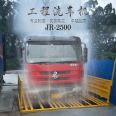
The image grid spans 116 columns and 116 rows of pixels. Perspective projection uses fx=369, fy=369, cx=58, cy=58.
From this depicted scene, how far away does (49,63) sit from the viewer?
1477 centimetres

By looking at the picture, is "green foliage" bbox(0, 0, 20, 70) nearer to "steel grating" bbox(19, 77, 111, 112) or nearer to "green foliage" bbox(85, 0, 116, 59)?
"green foliage" bbox(85, 0, 116, 59)

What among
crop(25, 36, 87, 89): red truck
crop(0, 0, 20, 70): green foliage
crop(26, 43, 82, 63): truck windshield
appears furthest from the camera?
crop(0, 0, 20, 70): green foliage

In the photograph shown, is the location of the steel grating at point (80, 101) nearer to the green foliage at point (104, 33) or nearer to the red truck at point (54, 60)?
the red truck at point (54, 60)

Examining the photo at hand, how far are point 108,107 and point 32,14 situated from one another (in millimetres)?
8552

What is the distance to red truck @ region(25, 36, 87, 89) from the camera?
1467cm

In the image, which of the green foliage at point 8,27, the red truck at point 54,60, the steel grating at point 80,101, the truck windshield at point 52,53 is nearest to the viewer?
the steel grating at point 80,101

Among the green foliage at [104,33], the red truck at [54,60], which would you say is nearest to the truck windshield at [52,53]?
the red truck at [54,60]

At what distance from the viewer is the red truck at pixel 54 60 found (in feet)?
48.1

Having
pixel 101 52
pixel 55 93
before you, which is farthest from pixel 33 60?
pixel 101 52

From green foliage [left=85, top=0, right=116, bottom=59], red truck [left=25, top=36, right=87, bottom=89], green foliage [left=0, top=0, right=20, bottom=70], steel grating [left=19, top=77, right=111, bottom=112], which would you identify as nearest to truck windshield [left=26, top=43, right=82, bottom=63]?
red truck [left=25, top=36, right=87, bottom=89]

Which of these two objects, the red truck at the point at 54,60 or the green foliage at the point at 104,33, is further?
the green foliage at the point at 104,33

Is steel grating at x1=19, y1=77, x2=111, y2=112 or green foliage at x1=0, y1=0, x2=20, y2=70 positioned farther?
green foliage at x1=0, y1=0, x2=20, y2=70

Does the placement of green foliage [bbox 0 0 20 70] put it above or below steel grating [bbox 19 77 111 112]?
above

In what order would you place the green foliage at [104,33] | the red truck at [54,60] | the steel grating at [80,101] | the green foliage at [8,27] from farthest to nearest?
the green foliage at [8,27]
the green foliage at [104,33]
the red truck at [54,60]
the steel grating at [80,101]
